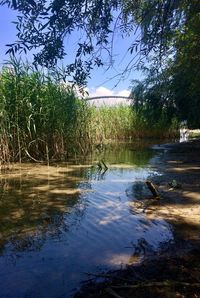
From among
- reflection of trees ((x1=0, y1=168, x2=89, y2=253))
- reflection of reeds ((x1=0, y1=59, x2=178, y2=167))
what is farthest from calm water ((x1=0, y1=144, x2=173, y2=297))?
reflection of reeds ((x1=0, y1=59, x2=178, y2=167))

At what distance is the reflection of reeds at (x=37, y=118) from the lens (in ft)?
32.7

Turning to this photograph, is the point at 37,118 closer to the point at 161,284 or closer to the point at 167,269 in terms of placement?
the point at 167,269

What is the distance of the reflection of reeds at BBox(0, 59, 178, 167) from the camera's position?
9.98m

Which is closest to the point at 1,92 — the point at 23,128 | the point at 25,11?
the point at 23,128

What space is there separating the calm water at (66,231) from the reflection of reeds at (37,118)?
1826mm

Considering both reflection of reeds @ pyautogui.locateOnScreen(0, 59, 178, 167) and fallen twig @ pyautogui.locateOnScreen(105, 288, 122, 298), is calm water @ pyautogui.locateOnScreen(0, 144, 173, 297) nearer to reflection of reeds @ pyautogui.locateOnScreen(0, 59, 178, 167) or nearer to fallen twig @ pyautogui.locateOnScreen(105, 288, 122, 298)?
fallen twig @ pyautogui.locateOnScreen(105, 288, 122, 298)

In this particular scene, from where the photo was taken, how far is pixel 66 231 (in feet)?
15.4

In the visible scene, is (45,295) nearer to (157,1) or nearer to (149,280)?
(149,280)

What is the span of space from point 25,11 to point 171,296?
90.5 inches

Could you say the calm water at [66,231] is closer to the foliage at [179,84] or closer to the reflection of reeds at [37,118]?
the reflection of reeds at [37,118]

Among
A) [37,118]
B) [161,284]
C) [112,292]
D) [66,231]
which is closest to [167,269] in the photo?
[161,284]

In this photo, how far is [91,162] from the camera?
38.6 ft

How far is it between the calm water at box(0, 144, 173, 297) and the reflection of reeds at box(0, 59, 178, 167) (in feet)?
5.99

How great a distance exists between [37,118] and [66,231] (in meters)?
6.34
